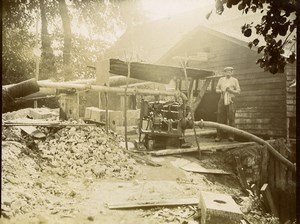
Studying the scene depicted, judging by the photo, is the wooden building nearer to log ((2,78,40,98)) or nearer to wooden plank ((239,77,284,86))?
wooden plank ((239,77,284,86))

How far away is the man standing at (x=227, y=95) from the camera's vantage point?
11078mm

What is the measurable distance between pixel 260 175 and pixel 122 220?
710 cm

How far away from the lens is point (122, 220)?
Answer: 16.1 ft

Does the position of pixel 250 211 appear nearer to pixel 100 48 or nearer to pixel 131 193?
pixel 131 193

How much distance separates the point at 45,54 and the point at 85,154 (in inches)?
575

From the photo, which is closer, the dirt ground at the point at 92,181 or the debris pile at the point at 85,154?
the dirt ground at the point at 92,181

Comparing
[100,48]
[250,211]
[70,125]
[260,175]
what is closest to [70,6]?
[100,48]

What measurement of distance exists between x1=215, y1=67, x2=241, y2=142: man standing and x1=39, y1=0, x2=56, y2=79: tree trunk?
37.8ft

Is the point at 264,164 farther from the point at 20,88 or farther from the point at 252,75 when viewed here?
the point at 20,88

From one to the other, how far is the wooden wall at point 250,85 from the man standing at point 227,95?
6.95 ft

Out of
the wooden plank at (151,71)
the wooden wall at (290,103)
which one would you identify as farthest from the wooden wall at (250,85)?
the wooden plank at (151,71)

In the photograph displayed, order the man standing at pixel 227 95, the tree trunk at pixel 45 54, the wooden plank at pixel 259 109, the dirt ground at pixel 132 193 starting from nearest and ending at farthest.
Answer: the dirt ground at pixel 132 193
the man standing at pixel 227 95
the wooden plank at pixel 259 109
the tree trunk at pixel 45 54

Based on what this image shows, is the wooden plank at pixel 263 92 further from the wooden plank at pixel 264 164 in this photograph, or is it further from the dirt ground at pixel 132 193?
the dirt ground at pixel 132 193

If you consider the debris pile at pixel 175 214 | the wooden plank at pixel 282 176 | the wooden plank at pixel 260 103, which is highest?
the wooden plank at pixel 260 103
